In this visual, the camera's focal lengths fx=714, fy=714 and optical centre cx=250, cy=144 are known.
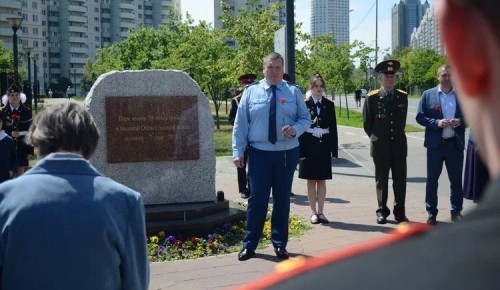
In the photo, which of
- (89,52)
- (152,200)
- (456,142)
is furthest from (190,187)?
(89,52)

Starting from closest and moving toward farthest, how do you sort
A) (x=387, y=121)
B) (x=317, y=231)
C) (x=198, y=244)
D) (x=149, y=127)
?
1. (x=198, y=244)
2. (x=317, y=231)
3. (x=149, y=127)
4. (x=387, y=121)

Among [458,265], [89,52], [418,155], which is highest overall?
[89,52]

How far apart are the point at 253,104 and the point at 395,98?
2.52 metres

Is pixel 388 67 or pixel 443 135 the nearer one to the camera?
pixel 443 135

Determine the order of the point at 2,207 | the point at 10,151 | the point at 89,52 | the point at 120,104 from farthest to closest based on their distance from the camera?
the point at 89,52, the point at 10,151, the point at 120,104, the point at 2,207

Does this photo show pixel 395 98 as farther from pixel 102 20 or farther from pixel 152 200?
pixel 102 20

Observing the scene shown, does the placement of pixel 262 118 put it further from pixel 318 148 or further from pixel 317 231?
pixel 318 148

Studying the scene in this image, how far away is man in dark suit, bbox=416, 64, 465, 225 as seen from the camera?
28.5 ft

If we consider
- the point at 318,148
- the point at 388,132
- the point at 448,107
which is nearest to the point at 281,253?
the point at 318,148

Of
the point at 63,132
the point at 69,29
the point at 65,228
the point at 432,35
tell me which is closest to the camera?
the point at 432,35

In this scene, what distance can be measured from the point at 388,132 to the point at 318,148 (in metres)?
0.93

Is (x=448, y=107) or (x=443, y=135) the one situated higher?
(x=448, y=107)

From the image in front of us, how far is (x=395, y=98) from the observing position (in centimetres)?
898

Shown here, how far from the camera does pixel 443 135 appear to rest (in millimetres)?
8766
